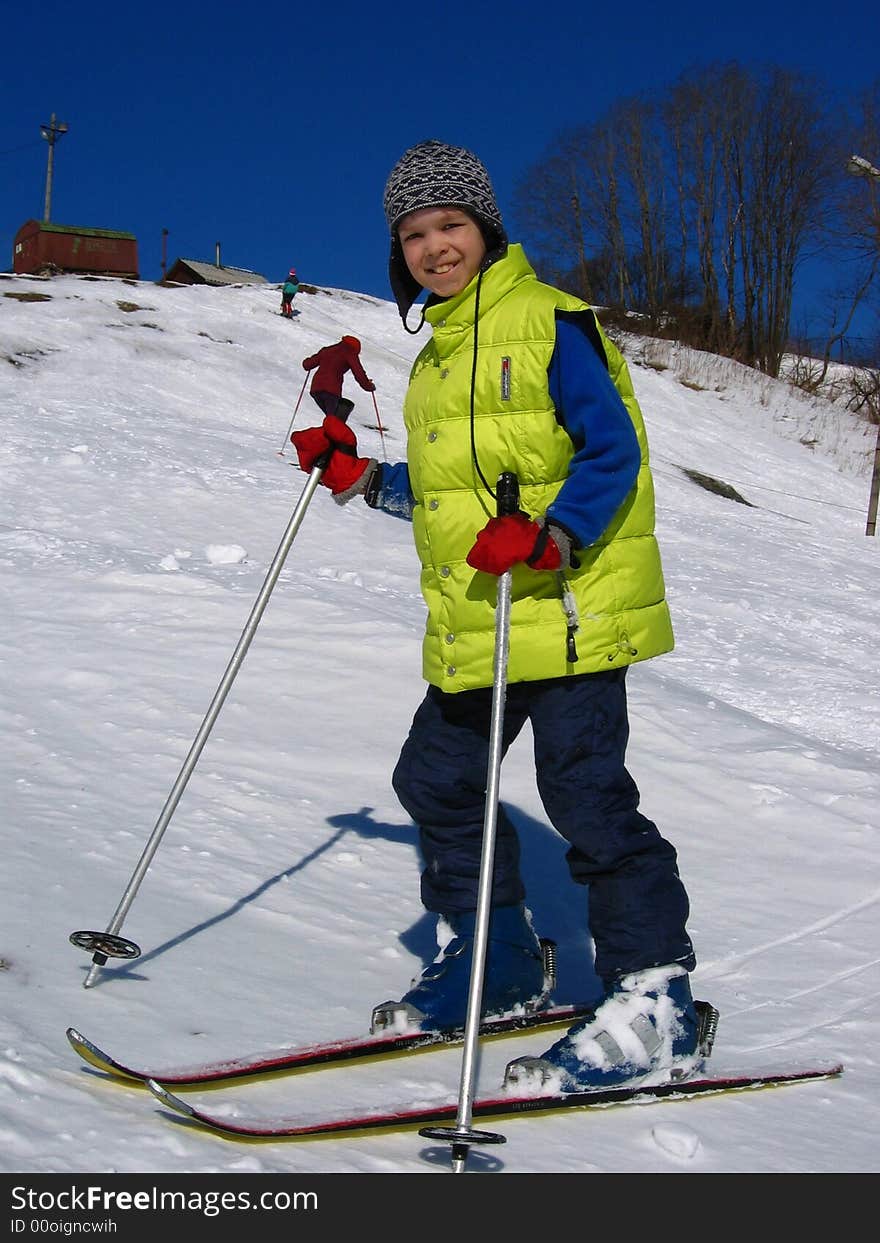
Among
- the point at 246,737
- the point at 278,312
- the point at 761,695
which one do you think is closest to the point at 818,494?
the point at 278,312

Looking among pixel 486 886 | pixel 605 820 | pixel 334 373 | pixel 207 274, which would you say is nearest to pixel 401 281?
pixel 334 373

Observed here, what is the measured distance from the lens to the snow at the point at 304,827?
2.03 m

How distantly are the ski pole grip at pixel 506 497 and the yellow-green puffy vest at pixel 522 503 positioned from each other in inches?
5.0

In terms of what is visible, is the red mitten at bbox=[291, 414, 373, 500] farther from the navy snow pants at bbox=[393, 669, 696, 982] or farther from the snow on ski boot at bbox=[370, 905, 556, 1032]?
the snow on ski boot at bbox=[370, 905, 556, 1032]

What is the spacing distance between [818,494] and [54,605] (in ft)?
49.2

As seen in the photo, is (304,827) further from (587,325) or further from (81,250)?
(81,250)

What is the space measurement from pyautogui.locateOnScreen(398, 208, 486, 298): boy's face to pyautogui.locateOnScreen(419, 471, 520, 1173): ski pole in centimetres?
50

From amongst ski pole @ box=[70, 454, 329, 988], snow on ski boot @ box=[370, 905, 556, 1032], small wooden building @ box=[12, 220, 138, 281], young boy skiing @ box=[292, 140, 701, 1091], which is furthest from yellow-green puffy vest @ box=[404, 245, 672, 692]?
small wooden building @ box=[12, 220, 138, 281]

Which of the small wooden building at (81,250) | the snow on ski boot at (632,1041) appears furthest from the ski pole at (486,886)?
the small wooden building at (81,250)

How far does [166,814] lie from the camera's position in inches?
101

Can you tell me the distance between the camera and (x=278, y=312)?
66.9 feet

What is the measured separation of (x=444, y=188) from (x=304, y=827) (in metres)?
1.85

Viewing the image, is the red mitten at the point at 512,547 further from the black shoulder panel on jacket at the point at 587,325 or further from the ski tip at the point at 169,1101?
the ski tip at the point at 169,1101
